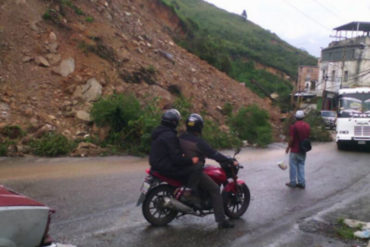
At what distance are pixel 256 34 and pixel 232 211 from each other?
74.1 meters

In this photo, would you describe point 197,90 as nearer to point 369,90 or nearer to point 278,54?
point 369,90

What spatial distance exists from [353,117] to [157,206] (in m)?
14.3

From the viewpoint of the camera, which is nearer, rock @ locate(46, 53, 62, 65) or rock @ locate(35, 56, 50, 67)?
rock @ locate(35, 56, 50, 67)

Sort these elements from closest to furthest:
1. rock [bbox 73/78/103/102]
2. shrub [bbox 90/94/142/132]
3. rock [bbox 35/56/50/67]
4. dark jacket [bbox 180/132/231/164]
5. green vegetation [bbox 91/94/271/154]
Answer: dark jacket [bbox 180/132/231/164] < green vegetation [bbox 91/94/271/154] < shrub [bbox 90/94/142/132] < rock [bbox 73/78/103/102] < rock [bbox 35/56/50/67]

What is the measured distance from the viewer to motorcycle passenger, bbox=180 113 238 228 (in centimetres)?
553

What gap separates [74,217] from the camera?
6.02m

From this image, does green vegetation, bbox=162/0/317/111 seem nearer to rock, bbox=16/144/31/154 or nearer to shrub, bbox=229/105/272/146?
shrub, bbox=229/105/272/146

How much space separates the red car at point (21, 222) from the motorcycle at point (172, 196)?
212 cm

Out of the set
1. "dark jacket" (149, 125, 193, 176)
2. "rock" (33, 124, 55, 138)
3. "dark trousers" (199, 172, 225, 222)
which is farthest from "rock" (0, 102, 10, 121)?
"dark trousers" (199, 172, 225, 222)

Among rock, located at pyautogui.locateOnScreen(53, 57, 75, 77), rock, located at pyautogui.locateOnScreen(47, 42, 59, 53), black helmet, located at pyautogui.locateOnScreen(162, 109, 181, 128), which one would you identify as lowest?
black helmet, located at pyautogui.locateOnScreen(162, 109, 181, 128)

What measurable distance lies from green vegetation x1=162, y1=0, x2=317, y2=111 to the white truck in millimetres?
12501

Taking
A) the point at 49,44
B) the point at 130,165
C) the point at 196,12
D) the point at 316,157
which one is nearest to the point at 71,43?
the point at 49,44

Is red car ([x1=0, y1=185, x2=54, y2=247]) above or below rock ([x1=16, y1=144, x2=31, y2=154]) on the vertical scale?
above

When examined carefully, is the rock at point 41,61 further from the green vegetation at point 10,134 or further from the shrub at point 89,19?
the green vegetation at point 10,134
